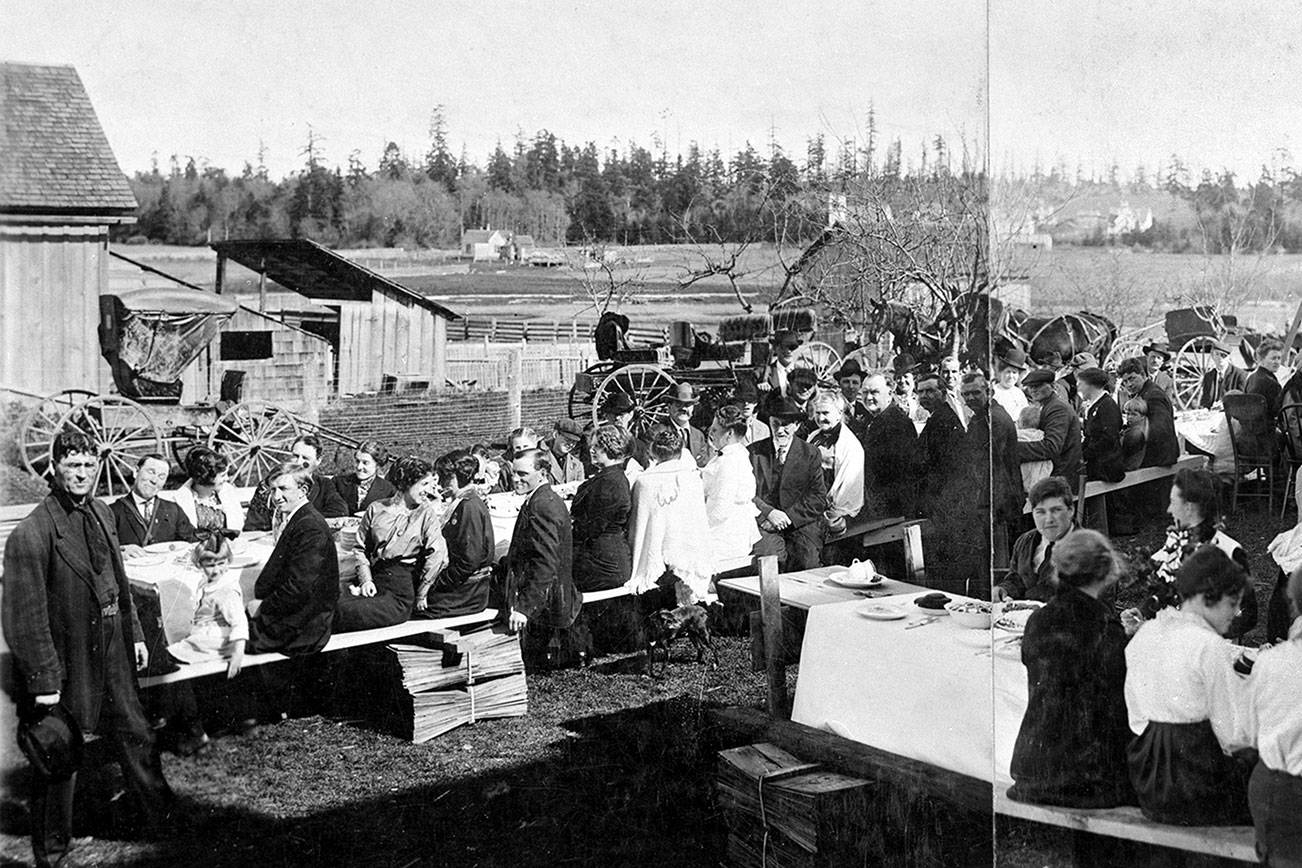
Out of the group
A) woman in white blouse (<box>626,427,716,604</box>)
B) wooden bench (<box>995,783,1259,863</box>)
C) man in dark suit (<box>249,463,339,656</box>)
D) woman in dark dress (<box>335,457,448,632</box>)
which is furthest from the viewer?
woman in white blouse (<box>626,427,716,604</box>)

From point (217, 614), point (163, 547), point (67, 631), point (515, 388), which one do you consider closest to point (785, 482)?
point (515, 388)

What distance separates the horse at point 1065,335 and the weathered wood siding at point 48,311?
339 cm

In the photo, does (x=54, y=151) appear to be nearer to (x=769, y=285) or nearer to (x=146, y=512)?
(x=146, y=512)

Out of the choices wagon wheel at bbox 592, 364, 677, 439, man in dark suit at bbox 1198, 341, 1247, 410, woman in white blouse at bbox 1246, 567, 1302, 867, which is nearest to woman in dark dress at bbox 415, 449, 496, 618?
wagon wheel at bbox 592, 364, 677, 439

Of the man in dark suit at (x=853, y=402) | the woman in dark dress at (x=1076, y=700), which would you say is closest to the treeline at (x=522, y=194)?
the man in dark suit at (x=853, y=402)

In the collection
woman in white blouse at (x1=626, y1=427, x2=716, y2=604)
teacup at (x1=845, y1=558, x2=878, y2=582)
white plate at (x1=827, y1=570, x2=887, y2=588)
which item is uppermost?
woman in white blouse at (x1=626, y1=427, x2=716, y2=604)

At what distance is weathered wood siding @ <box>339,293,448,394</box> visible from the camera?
14.4ft

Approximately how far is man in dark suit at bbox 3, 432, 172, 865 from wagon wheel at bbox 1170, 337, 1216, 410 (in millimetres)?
3887

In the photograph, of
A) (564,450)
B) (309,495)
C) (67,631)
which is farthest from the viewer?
(564,450)

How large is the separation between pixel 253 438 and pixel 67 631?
79cm

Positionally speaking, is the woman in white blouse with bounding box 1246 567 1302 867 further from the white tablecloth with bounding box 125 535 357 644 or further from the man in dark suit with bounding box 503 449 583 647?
the white tablecloth with bounding box 125 535 357 644

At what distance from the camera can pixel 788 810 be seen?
4.81 meters

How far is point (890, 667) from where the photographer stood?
4.96 meters

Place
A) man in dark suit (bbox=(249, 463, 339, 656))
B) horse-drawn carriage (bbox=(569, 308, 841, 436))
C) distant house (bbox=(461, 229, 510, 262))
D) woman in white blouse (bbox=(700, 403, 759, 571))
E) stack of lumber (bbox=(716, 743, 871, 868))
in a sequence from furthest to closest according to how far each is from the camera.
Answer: woman in white blouse (bbox=(700, 403, 759, 571)) < horse-drawn carriage (bbox=(569, 308, 841, 436)) < stack of lumber (bbox=(716, 743, 871, 868)) < distant house (bbox=(461, 229, 510, 262)) < man in dark suit (bbox=(249, 463, 339, 656))
